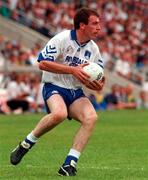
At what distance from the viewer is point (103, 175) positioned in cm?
1177

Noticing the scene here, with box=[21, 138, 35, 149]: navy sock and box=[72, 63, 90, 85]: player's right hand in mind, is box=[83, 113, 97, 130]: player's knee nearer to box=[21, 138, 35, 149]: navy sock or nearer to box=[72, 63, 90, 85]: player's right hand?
box=[72, 63, 90, 85]: player's right hand

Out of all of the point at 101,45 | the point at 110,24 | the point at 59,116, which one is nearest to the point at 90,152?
the point at 59,116

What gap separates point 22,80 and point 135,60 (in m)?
10.2

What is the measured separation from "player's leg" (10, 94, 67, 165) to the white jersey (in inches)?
11.5

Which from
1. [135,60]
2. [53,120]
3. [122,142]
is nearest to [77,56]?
[53,120]

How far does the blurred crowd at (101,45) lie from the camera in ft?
108

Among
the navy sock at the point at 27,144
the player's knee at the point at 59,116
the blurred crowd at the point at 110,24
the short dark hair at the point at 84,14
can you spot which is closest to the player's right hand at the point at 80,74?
the player's knee at the point at 59,116

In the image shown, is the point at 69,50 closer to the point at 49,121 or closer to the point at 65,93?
the point at 65,93

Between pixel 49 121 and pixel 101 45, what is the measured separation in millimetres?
28834

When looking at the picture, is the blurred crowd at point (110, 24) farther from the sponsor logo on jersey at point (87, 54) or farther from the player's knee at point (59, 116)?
the player's knee at point (59, 116)

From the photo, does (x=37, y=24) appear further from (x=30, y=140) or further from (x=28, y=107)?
(x=30, y=140)

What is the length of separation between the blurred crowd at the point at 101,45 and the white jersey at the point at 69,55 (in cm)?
1880

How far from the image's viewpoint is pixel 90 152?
51.8 ft

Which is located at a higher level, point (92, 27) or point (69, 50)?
point (92, 27)
